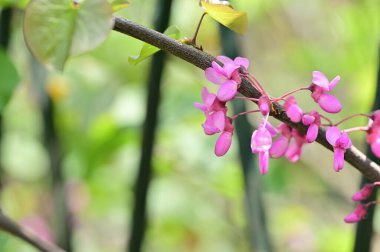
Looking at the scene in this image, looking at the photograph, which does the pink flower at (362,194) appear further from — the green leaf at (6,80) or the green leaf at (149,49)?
the green leaf at (6,80)

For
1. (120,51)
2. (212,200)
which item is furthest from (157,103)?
(212,200)

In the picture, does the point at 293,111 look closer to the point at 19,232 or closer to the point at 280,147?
the point at 280,147

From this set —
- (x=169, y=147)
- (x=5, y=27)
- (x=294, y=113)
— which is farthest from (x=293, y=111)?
(x=169, y=147)

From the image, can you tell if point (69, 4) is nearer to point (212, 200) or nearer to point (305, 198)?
point (212, 200)

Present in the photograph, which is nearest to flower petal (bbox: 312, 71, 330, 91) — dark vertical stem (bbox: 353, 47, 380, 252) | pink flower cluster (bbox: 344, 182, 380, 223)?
pink flower cluster (bbox: 344, 182, 380, 223)

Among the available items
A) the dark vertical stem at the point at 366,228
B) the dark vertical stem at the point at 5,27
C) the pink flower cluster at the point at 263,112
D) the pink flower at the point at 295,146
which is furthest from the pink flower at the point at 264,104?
the dark vertical stem at the point at 5,27

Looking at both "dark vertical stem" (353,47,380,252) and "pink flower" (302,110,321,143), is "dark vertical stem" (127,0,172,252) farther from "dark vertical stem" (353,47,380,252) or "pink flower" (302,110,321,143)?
"pink flower" (302,110,321,143)
